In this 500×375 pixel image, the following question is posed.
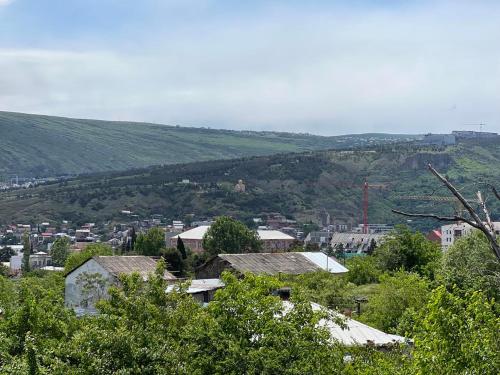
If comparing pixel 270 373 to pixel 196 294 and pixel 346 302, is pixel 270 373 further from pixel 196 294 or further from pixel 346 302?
pixel 196 294

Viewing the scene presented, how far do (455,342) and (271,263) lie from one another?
175 feet

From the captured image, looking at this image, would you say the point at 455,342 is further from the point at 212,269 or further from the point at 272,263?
the point at 272,263

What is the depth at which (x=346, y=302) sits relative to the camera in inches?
1940

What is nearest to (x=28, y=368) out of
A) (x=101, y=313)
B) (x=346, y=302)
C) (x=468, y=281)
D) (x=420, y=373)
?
(x=101, y=313)

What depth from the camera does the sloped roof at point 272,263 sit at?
66250mm

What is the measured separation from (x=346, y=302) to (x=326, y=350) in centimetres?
2696

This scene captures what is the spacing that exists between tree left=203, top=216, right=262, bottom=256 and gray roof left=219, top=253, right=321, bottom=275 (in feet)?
107

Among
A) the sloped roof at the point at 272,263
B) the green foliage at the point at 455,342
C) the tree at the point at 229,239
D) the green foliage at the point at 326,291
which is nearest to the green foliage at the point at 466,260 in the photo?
the green foliage at the point at 326,291

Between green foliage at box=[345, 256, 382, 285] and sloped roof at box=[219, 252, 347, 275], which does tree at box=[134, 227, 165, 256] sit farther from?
green foliage at box=[345, 256, 382, 285]

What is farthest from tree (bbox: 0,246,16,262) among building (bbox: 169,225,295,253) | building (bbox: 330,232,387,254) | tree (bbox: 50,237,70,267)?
building (bbox: 330,232,387,254)

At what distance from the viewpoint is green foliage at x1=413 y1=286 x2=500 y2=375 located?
16.5 meters

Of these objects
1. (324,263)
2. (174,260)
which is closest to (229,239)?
(174,260)

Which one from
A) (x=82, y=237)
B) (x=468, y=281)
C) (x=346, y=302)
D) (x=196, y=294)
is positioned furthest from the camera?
(x=82, y=237)

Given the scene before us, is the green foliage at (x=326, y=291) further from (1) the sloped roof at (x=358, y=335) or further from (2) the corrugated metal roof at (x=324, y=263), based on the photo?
(2) the corrugated metal roof at (x=324, y=263)
